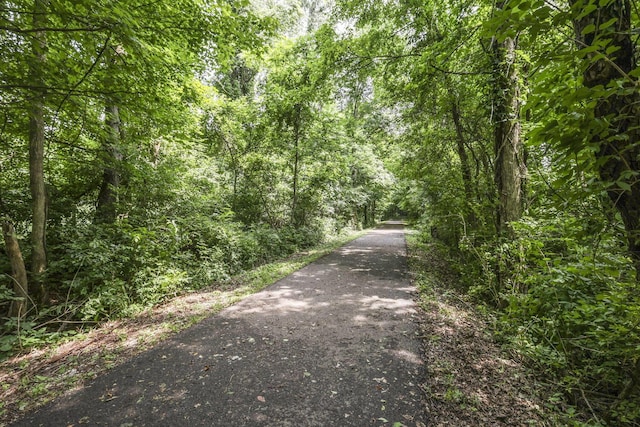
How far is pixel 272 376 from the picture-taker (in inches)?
128

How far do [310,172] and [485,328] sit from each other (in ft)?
34.1

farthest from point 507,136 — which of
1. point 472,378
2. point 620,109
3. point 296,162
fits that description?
point 296,162

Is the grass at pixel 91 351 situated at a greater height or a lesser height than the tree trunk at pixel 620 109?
lesser

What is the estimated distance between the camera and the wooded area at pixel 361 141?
183 centimetres

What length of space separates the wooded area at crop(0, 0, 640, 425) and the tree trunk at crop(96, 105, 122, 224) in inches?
2.4

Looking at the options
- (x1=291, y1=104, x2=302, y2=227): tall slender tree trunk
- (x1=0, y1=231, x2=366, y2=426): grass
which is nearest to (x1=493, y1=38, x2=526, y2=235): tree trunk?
(x1=0, y1=231, x2=366, y2=426): grass

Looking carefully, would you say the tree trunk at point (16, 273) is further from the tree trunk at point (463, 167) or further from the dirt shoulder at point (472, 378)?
the tree trunk at point (463, 167)

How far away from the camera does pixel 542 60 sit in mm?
1685

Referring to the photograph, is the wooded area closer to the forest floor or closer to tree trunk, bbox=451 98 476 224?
tree trunk, bbox=451 98 476 224

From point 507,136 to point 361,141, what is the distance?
22.2 ft

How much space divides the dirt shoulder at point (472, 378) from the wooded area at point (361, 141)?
0.98 ft

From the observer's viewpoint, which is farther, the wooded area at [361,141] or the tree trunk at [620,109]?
the wooded area at [361,141]

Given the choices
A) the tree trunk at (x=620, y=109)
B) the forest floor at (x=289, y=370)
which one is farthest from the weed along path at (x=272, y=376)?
the tree trunk at (x=620, y=109)

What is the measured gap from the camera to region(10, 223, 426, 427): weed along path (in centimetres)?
264
